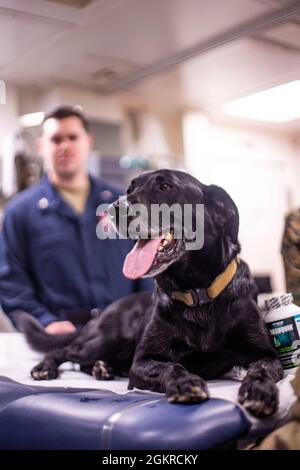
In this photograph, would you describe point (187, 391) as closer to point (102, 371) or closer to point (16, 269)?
point (102, 371)

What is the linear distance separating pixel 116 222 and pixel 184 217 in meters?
0.15

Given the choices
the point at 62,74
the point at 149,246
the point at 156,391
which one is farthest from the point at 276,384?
the point at 62,74

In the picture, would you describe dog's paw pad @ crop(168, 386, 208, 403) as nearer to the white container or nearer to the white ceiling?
the white container

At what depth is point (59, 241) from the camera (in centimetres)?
175

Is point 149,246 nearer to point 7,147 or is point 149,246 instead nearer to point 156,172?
point 156,172

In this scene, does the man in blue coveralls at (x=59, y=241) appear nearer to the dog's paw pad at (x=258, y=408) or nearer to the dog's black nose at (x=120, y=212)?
the dog's black nose at (x=120, y=212)

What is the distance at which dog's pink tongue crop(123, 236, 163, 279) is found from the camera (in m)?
1.23

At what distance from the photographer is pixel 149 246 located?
4.03 ft

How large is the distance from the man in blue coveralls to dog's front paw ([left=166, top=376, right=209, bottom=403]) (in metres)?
0.56

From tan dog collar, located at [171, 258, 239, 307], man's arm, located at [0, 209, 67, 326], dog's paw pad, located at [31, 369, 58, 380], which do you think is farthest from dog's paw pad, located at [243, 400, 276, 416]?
man's arm, located at [0, 209, 67, 326]

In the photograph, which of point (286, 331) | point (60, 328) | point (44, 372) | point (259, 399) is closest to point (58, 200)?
point (60, 328)

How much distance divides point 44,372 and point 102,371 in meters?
0.17

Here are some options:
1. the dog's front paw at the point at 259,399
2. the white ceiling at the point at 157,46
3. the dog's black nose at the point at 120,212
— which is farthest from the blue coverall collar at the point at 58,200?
the dog's front paw at the point at 259,399

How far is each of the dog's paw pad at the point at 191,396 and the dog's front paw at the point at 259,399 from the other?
0.07 metres
